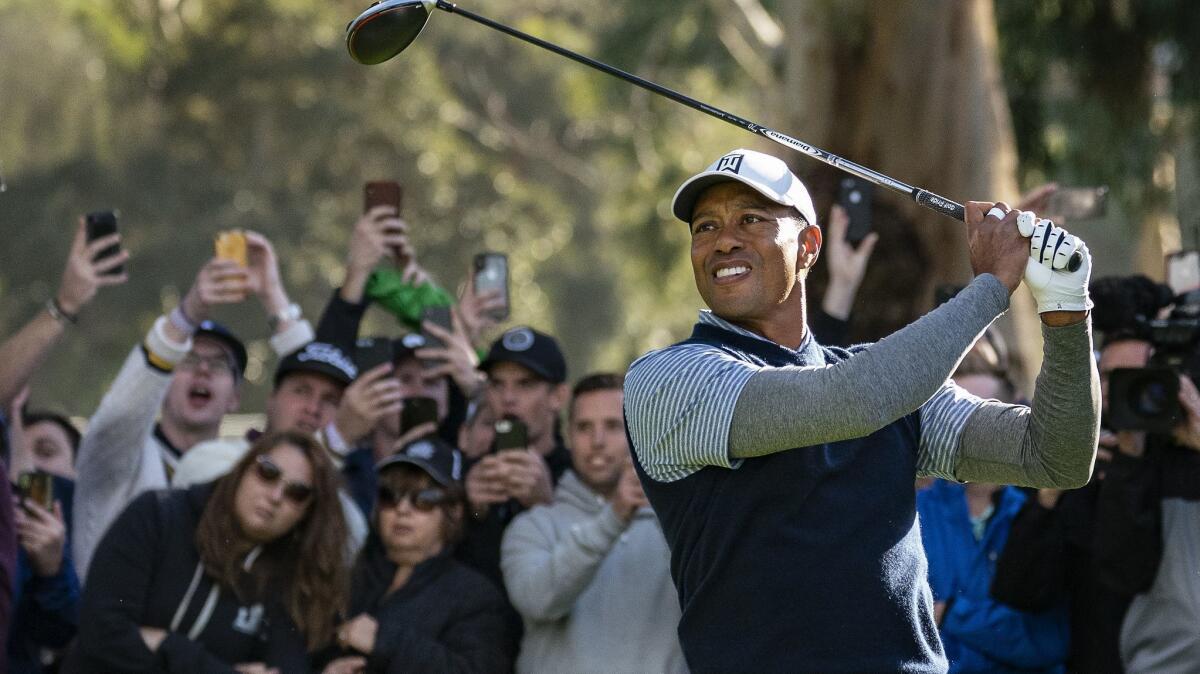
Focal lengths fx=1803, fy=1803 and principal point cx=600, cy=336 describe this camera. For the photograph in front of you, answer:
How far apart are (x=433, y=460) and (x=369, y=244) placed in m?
1.27

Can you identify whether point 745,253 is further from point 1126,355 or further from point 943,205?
point 1126,355

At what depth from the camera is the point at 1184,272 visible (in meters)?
6.30

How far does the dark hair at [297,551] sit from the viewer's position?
19.2 ft

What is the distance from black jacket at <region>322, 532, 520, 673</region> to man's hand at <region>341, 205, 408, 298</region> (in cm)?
147

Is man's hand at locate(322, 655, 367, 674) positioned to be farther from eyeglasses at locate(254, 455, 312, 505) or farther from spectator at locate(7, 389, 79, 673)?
spectator at locate(7, 389, 79, 673)

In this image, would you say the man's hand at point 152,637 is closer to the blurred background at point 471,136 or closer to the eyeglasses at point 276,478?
the eyeglasses at point 276,478

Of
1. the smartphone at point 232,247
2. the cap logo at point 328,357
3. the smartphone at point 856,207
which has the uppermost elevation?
the smartphone at point 856,207

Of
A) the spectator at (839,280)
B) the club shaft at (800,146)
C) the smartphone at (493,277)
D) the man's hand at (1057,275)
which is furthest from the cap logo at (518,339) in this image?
the man's hand at (1057,275)

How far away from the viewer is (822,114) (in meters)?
10.4

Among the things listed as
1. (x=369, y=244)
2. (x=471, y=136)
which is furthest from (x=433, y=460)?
(x=471, y=136)

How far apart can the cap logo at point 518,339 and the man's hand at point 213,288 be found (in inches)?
40.1

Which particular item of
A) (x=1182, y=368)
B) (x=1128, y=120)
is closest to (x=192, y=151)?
(x=1128, y=120)

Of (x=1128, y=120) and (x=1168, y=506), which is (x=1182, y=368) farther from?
(x=1128, y=120)

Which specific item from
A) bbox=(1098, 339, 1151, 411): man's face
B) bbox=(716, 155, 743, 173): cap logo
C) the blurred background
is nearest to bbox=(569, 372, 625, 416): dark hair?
bbox=(1098, 339, 1151, 411): man's face
